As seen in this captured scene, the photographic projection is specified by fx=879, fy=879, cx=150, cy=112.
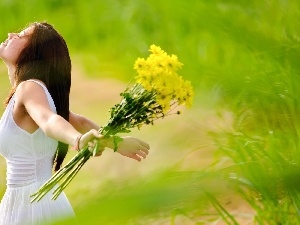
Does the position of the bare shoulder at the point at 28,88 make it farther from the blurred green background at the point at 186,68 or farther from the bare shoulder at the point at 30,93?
the blurred green background at the point at 186,68

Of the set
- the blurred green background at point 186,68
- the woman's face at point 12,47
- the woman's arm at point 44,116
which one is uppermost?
the woman's face at point 12,47

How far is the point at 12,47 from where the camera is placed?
149 cm

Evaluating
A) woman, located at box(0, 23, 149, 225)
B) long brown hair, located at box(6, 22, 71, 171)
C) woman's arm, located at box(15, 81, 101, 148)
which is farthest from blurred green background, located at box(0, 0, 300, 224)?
long brown hair, located at box(6, 22, 71, 171)

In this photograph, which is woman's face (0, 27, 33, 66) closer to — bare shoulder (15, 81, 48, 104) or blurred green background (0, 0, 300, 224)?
bare shoulder (15, 81, 48, 104)

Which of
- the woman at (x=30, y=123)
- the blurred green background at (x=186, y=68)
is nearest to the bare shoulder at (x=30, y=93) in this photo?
the woman at (x=30, y=123)

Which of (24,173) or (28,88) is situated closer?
(28,88)

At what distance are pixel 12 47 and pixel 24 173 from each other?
0.27 m

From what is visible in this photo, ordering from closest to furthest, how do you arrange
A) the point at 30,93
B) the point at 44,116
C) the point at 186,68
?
the point at 186,68 → the point at 44,116 → the point at 30,93

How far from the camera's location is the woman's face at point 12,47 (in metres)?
1.45

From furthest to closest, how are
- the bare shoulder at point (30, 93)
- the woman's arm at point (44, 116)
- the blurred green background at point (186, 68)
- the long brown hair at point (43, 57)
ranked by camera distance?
the long brown hair at point (43, 57), the bare shoulder at point (30, 93), the woman's arm at point (44, 116), the blurred green background at point (186, 68)

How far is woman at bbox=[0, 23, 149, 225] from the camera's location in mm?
1473

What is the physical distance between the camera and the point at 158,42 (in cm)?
48

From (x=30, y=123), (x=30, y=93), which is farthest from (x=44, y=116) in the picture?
(x=30, y=123)

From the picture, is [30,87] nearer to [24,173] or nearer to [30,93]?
[30,93]
